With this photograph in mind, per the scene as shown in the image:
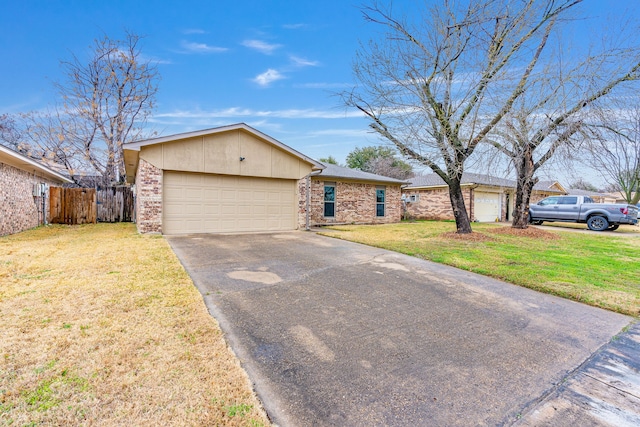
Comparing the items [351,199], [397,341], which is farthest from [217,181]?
[397,341]

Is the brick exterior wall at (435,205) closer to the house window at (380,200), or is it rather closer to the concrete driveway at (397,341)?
the house window at (380,200)

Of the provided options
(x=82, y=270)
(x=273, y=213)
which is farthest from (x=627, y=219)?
(x=82, y=270)

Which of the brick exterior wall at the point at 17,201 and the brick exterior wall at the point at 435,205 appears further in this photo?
the brick exterior wall at the point at 435,205

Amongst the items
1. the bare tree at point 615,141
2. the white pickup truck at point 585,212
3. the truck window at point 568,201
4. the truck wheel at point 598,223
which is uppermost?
the bare tree at point 615,141

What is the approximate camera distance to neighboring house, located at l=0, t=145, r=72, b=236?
9477 mm

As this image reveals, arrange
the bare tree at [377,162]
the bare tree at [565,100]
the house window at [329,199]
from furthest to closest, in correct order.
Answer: the bare tree at [377,162] < the house window at [329,199] < the bare tree at [565,100]

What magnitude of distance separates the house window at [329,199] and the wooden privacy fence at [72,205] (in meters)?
11.4

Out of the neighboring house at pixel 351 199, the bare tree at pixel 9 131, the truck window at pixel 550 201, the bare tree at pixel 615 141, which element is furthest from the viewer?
the bare tree at pixel 9 131

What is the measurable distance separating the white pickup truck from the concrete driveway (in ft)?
45.1

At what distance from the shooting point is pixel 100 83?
1962 cm

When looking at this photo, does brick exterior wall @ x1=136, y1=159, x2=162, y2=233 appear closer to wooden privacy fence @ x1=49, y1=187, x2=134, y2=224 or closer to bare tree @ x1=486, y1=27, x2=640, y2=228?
wooden privacy fence @ x1=49, y1=187, x2=134, y2=224

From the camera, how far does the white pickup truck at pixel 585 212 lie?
1370 centimetres

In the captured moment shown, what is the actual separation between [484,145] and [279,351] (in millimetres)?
9024

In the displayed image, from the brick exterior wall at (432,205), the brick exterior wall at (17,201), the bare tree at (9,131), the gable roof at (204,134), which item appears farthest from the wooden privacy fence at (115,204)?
the brick exterior wall at (432,205)
